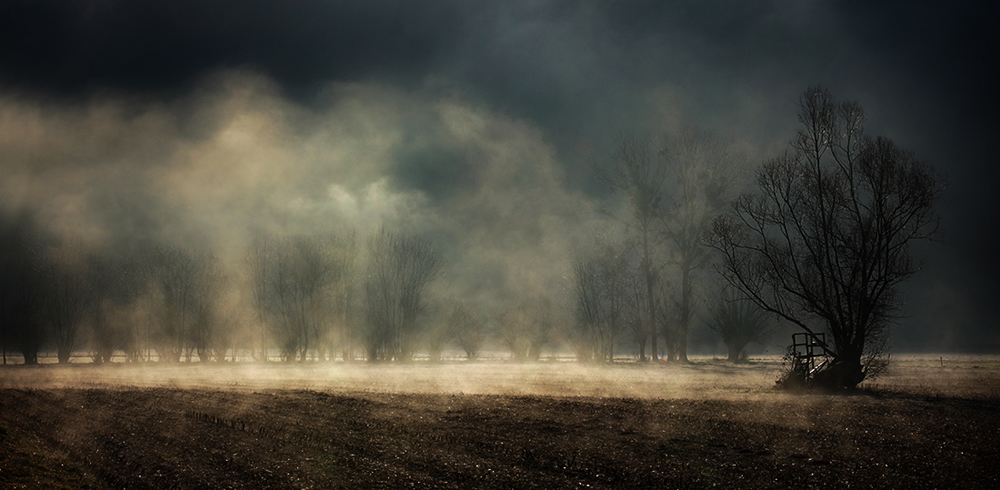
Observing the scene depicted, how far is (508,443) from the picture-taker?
10398 millimetres

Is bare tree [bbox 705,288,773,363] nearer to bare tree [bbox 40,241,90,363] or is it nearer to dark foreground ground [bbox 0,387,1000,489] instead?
dark foreground ground [bbox 0,387,1000,489]

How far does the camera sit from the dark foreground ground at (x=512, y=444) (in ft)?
27.8

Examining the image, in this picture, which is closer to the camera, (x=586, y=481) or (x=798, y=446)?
(x=586, y=481)

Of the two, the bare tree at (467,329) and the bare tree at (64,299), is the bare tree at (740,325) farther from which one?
the bare tree at (64,299)

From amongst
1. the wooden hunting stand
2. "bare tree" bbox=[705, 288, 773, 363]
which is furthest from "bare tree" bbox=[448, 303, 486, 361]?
the wooden hunting stand

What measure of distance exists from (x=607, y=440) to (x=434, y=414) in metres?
4.59

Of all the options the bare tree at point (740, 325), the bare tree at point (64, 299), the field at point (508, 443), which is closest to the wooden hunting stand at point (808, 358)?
the field at point (508, 443)

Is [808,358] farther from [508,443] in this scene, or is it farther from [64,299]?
[64,299]

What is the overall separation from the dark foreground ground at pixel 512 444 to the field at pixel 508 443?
42mm

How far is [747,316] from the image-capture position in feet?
165

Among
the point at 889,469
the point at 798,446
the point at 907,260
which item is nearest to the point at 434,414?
the point at 798,446

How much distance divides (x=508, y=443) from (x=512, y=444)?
10 centimetres

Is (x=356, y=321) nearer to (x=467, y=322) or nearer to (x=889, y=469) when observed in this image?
(x=467, y=322)

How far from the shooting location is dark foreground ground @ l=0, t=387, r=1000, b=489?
27.8ft
